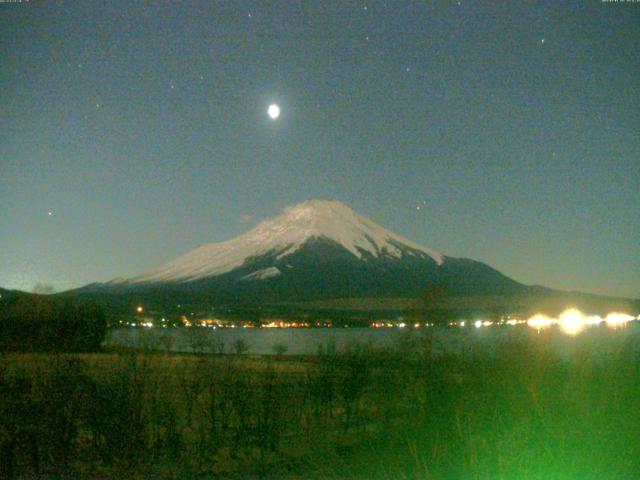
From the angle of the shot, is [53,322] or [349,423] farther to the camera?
[53,322]

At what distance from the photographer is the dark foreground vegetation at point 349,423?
6.83 metres

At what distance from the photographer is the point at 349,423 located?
1180cm

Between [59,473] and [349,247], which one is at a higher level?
[349,247]

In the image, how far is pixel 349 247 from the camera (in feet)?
419

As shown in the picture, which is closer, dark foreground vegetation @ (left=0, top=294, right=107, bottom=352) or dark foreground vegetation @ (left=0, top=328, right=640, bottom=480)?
dark foreground vegetation @ (left=0, top=328, right=640, bottom=480)

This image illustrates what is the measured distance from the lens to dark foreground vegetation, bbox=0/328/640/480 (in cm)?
683

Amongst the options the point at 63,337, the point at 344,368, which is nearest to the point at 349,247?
the point at 63,337

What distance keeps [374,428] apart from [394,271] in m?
100

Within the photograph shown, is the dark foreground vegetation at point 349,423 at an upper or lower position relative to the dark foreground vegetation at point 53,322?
lower

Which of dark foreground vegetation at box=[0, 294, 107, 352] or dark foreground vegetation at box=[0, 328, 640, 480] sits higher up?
dark foreground vegetation at box=[0, 294, 107, 352]

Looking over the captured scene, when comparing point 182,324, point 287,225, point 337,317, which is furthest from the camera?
point 287,225

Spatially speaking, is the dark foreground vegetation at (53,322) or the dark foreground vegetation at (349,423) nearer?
the dark foreground vegetation at (349,423)

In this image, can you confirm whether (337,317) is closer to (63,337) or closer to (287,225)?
(63,337)

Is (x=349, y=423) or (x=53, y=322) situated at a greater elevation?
(x=53, y=322)
